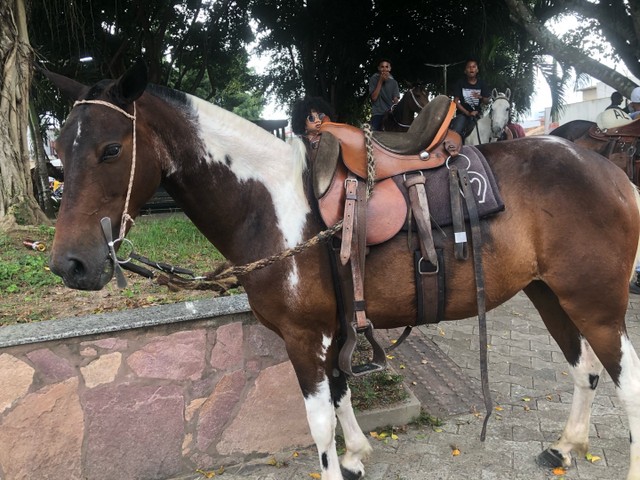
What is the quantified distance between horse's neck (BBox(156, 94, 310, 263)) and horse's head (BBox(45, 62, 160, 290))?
0.28 metres

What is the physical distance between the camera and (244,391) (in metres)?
2.98

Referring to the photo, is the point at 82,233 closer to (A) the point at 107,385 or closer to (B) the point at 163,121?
(B) the point at 163,121

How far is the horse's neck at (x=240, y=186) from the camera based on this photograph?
2.16 meters

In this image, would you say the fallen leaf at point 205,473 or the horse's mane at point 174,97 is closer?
the horse's mane at point 174,97

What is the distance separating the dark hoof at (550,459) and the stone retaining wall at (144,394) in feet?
4.77

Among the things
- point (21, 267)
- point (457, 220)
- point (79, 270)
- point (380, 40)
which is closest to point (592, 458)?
point (457, 220)

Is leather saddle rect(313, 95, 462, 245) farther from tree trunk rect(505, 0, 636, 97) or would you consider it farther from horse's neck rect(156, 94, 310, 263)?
tree trunk rect(505, 0, 636, 97)

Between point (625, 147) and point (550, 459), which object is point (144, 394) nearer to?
point (550, 459)

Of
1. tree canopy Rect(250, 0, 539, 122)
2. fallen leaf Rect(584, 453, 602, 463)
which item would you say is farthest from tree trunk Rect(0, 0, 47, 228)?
tree canopy Rect(250, 0, 539, 122)

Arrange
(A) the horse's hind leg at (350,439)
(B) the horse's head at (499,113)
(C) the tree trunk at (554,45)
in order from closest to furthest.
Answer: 1. (A) the horse's hind leg at (350,439)
2. (B) the horse's head at (499,113)
3. (C) the tree trunk at (554,45)

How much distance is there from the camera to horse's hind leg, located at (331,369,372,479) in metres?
2.71

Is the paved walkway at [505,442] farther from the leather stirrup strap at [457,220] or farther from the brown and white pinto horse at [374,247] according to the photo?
the leather stirrup strap at [457,220]

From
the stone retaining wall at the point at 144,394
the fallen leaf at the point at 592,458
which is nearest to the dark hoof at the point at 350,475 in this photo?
the stone retaining wall at the point at 144,394

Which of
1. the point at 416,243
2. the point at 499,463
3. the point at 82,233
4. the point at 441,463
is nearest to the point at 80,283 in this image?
the point at 82,233
